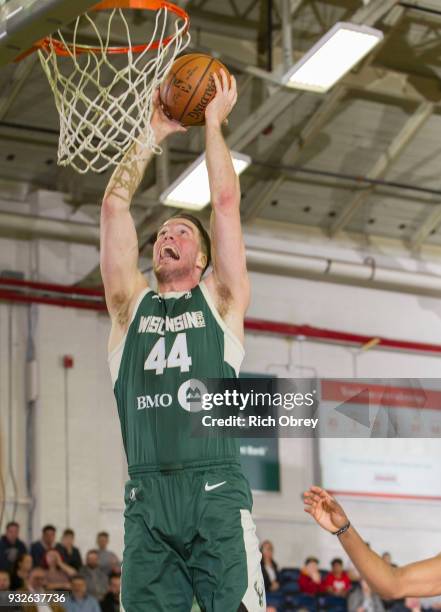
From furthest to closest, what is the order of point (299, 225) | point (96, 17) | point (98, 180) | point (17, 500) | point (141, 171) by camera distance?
1. point (299, 225)
2. point (98, 180)
3. point (17, 500)
4. point (96, 17)
5. point (141, 171)

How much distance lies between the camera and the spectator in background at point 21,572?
A: 48.4 feet

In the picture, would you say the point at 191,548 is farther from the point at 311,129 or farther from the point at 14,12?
the point at 311,129

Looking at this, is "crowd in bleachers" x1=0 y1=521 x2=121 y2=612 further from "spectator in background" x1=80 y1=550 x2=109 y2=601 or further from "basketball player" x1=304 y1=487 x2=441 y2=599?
"basketball player" x1=304 y1=487 x2=441 y2=599

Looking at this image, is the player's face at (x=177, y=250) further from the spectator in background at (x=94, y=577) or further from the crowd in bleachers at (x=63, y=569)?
the spectator in background at (x=94, y=577)

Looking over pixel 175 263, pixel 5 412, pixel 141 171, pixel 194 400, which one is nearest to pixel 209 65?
pixel 141 171

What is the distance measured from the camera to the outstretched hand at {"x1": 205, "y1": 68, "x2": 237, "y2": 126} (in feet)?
18.6

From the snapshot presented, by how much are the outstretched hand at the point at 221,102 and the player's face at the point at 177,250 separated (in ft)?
1.76

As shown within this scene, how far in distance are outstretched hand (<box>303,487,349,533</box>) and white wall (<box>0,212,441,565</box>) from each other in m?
13.4

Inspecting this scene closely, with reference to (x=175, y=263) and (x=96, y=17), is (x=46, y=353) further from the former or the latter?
(x=175, y=263)

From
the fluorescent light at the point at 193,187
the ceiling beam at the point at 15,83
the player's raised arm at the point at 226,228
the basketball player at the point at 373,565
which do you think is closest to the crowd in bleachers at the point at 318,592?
the fluorescent light at the point at 193,187

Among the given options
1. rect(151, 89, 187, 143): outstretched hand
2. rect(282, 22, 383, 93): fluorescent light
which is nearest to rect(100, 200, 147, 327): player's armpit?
rect(151, 89, 187, 143): outstretched hand

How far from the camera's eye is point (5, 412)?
1764 cm

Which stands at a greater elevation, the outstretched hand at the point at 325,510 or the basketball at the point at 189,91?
the basketball at the point at 189,91

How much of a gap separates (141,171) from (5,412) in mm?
12448
